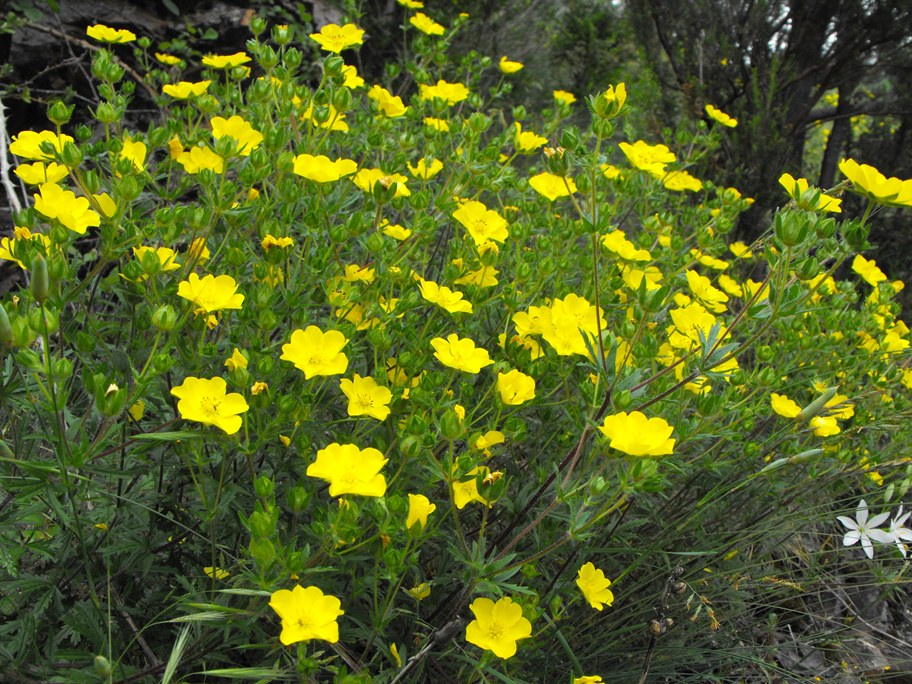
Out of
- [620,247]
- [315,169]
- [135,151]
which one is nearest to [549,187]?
[620,247]

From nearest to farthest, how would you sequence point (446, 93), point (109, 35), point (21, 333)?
point (21, 333) → point (109, 35) → point (446, 93)

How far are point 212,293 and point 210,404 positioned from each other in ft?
0.86

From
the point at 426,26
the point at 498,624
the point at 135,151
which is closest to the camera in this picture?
the point at 498,624

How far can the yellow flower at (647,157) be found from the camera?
2366mm

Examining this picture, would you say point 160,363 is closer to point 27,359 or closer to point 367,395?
point 27,359

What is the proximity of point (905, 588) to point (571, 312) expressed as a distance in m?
2.26

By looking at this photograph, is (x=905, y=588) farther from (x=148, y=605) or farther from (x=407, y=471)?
(x=148, y=605)

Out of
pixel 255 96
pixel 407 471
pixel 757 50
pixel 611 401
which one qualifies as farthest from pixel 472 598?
pixel 757 50

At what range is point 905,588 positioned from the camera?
3.07m

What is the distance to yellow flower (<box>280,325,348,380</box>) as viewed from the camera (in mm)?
1493

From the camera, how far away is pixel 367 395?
1.53m

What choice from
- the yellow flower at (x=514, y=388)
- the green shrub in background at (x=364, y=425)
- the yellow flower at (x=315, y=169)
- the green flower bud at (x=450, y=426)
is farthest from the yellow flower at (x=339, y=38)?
the green flower bud at (x=450, y=426)

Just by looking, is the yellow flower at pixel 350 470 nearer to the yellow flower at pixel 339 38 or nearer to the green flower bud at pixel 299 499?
the green flower bud at pixel 299 499

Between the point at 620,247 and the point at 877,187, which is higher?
the point at 877,187
